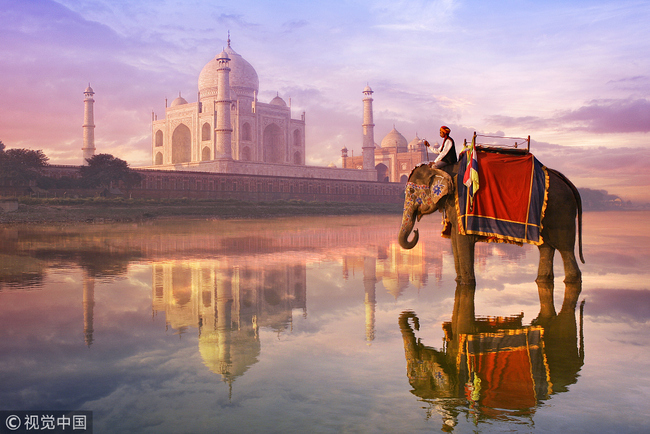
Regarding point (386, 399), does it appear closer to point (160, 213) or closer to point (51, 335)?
point (51, 335)

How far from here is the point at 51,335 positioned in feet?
12.6

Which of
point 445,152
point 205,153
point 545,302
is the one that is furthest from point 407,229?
point 205,153

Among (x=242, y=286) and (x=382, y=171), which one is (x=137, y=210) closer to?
(x=242, y=286)

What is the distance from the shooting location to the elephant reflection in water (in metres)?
2.58

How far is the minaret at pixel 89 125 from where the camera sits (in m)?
42.5

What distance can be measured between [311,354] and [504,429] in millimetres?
1364

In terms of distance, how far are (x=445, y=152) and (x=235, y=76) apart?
4450 cm

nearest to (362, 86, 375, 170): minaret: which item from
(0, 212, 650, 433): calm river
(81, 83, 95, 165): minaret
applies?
(81, 83, 95, 165): minaret

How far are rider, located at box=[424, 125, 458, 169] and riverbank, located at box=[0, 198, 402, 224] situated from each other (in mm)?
14789

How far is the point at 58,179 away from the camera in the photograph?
29.3m

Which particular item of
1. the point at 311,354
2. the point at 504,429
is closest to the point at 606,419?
the point at 504,429

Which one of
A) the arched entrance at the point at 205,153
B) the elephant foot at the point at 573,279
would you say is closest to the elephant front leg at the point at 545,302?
the elephant foot at the point at 573,279

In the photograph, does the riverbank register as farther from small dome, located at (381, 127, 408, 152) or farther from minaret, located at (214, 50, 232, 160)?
small dome, located at (381, 127, 408, 152)

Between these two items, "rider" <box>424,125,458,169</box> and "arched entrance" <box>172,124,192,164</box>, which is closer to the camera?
"rider" <box>424,125,458,169</box>
